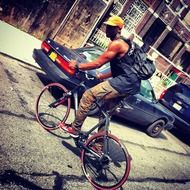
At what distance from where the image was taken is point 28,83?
21.1 ft

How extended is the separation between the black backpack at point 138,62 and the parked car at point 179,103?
5739 millimetres

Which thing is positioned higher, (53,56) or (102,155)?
(53,56)

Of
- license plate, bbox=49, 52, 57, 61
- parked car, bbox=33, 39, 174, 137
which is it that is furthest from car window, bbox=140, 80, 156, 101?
license plate, bbox=49, 52, 57, 61

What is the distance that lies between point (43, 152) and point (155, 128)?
5280 mm

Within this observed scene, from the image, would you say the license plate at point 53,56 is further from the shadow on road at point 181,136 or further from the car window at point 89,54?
the shadow on road at point 181,136

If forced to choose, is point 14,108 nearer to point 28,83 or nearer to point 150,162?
point 28,83

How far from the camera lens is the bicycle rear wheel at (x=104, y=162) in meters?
4.00

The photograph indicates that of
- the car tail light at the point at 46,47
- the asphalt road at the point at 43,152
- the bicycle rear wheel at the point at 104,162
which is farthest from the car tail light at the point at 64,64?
the bicycle rear wheel at the point at 104,162

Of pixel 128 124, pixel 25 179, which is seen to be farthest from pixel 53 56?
pixel 25 179

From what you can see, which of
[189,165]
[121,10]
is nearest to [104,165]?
[189,165]

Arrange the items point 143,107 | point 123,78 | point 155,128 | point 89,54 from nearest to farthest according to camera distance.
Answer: point 123,78, point 89,54, point 143,107, point 155,128

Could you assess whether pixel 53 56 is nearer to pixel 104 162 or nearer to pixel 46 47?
pixel 46 47

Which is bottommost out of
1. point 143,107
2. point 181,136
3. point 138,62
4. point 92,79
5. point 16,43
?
point 16,43

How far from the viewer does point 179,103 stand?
980cm
